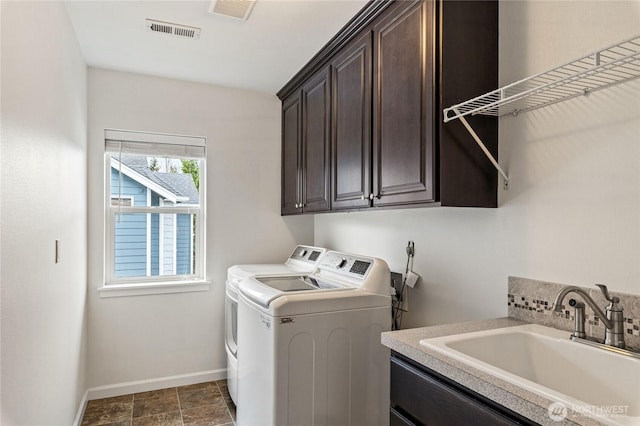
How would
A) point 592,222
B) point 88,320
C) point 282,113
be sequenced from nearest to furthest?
point 592,222
point 88,320
point 282,113

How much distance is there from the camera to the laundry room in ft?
4.02

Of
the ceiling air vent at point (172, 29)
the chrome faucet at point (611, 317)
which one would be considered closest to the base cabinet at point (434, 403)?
the chrome faucet at point (611, 317)

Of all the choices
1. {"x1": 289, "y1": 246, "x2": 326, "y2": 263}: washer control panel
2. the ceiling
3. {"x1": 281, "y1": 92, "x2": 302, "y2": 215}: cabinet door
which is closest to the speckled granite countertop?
{"x1": 289, "y1": 246, "x2": 326, "y2": 263}: washer control panel

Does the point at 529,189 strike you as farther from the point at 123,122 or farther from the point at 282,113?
the point at 123,122

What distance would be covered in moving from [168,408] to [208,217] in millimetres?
1390

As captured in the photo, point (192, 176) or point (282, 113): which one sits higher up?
point (282, 113)

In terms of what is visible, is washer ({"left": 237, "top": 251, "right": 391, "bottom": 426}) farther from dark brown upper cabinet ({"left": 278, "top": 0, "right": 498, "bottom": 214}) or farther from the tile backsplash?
the tile backsplash

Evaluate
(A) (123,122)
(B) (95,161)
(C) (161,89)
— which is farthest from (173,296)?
(C) (161,89)

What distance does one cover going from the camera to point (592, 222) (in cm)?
131

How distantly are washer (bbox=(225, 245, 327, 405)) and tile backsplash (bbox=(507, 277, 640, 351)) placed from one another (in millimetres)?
1337

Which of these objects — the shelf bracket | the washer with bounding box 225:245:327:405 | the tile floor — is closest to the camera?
the shelf bracket

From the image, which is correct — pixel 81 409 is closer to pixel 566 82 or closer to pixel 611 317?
pixel 611 317

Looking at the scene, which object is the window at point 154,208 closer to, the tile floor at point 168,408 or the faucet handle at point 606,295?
the tile floor at point 168,408

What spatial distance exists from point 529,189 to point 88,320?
2.91 m
